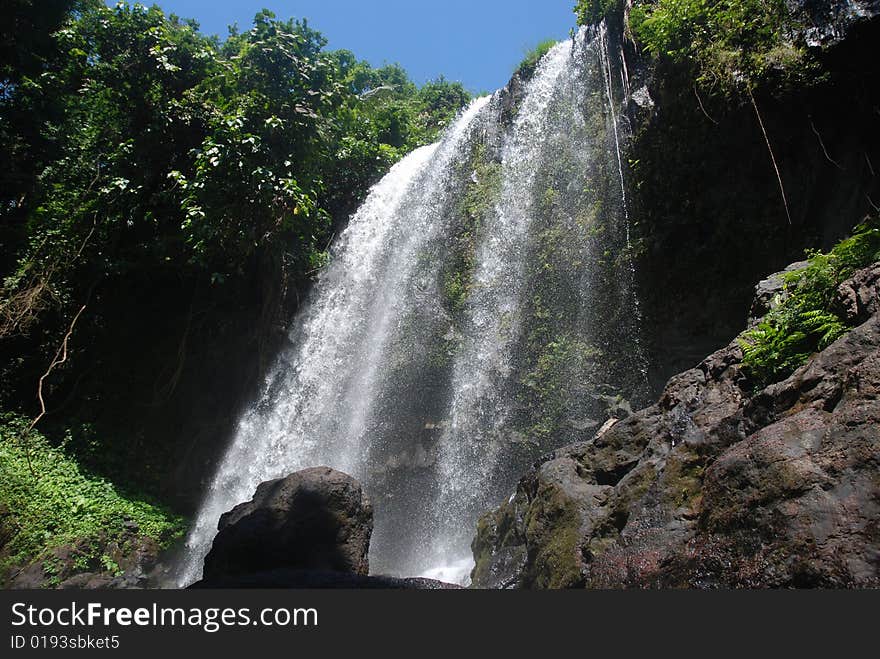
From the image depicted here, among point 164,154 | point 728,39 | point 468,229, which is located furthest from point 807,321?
point 164,154

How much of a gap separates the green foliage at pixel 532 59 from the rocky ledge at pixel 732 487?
9.53 meters

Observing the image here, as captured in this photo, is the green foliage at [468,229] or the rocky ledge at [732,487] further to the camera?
the green foliage at [468,229]

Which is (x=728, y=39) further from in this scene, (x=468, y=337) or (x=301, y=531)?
(x=301, y=531)

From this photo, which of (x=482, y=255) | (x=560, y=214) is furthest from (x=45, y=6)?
(x=560, y=214)

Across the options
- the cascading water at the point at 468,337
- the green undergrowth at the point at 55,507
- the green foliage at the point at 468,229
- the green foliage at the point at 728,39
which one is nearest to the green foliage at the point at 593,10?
the cascading water at the point at 468,337

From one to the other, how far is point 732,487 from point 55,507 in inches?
397

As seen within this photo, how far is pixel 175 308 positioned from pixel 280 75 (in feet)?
18.7

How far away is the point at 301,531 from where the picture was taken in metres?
5.82

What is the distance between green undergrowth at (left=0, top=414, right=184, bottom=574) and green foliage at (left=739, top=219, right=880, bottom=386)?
9485 mm

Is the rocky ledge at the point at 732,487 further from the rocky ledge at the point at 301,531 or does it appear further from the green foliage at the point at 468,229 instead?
the green foliage at the point at 468,229

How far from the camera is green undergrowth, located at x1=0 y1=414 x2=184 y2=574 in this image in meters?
8.19

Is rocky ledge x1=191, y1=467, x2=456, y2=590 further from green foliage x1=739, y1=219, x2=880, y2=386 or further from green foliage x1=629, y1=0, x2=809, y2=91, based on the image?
green foliage x1=629, y1=0, x2=809, y2=91

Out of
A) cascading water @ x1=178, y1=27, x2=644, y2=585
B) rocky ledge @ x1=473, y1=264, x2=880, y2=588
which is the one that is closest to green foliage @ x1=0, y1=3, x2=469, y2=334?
cascading water @ x1=178, y1=27, x2=644, y2=585

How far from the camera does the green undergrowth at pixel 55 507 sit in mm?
8188
